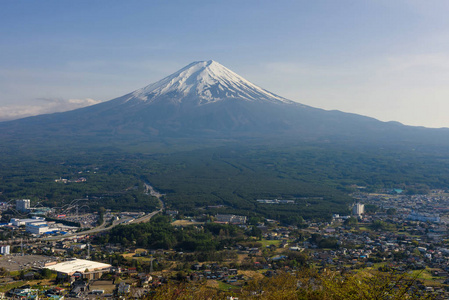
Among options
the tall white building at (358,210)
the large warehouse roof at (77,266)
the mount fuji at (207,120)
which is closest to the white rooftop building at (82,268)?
the large warehouse roof at (77,266)

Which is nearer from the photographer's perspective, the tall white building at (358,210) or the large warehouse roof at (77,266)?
the large warehouse roof at (77,266)

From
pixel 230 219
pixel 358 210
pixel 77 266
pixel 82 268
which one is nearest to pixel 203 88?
pixel 358 210

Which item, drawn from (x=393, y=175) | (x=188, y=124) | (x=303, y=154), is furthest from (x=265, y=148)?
(x=188, y=124)

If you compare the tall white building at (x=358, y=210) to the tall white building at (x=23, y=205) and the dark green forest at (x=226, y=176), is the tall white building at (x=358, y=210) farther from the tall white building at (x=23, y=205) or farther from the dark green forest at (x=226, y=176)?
the tall white building at (x=23, y=205)

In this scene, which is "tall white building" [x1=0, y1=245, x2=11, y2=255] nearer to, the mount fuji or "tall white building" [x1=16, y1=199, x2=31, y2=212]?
"tall white building" [x1=16, y1=199, x2=31, y2=212]

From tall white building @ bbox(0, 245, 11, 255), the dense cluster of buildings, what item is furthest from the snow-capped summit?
tall white building @ bbox(0, 245, 11, 255)

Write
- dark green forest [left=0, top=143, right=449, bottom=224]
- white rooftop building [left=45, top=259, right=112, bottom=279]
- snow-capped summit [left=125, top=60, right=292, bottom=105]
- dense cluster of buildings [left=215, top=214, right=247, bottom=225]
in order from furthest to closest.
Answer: snow-capped summit [left=125, top=60, right=292, bottom=105] < dark green forest [left=0, top=143, right=449, bottom=224] < dense cluster of buildings [left=215, top=214, right=247, bottom=225] < white rooftop building [left=45, top=259, right=112, bottom=279]

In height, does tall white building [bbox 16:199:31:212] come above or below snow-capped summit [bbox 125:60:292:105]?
below
